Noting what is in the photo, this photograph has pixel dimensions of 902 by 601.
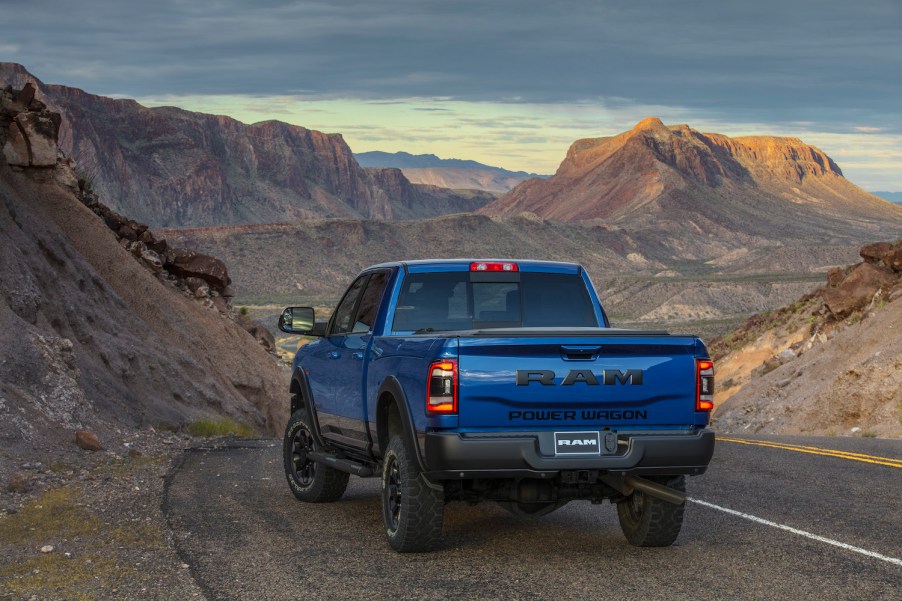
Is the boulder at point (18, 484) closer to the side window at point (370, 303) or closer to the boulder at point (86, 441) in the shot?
the boulder at point (86, 441)

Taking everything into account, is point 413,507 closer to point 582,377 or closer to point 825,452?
point 582,377

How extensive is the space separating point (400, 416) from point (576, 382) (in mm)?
1229

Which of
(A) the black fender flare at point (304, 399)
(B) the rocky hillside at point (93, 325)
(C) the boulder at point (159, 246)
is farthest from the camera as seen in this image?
(C) the boulder at point (159, 246)

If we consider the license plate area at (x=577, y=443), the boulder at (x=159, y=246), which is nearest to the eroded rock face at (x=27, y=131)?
the boulder at (x=159, y=246)

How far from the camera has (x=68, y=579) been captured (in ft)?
24.2

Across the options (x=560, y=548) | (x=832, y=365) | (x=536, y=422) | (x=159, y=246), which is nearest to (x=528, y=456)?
(x=536, y=422)

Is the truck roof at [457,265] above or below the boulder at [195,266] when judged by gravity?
above

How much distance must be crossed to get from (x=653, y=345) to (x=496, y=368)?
103 centimetres

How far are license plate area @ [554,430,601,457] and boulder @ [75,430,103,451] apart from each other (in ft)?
24.9

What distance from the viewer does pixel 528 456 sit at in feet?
23.9

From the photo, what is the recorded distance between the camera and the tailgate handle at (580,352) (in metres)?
7.37

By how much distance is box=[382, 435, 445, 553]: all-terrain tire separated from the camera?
768 cm

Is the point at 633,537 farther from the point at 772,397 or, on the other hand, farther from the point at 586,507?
the point at 772,397

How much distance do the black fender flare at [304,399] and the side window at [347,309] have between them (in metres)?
0.62
